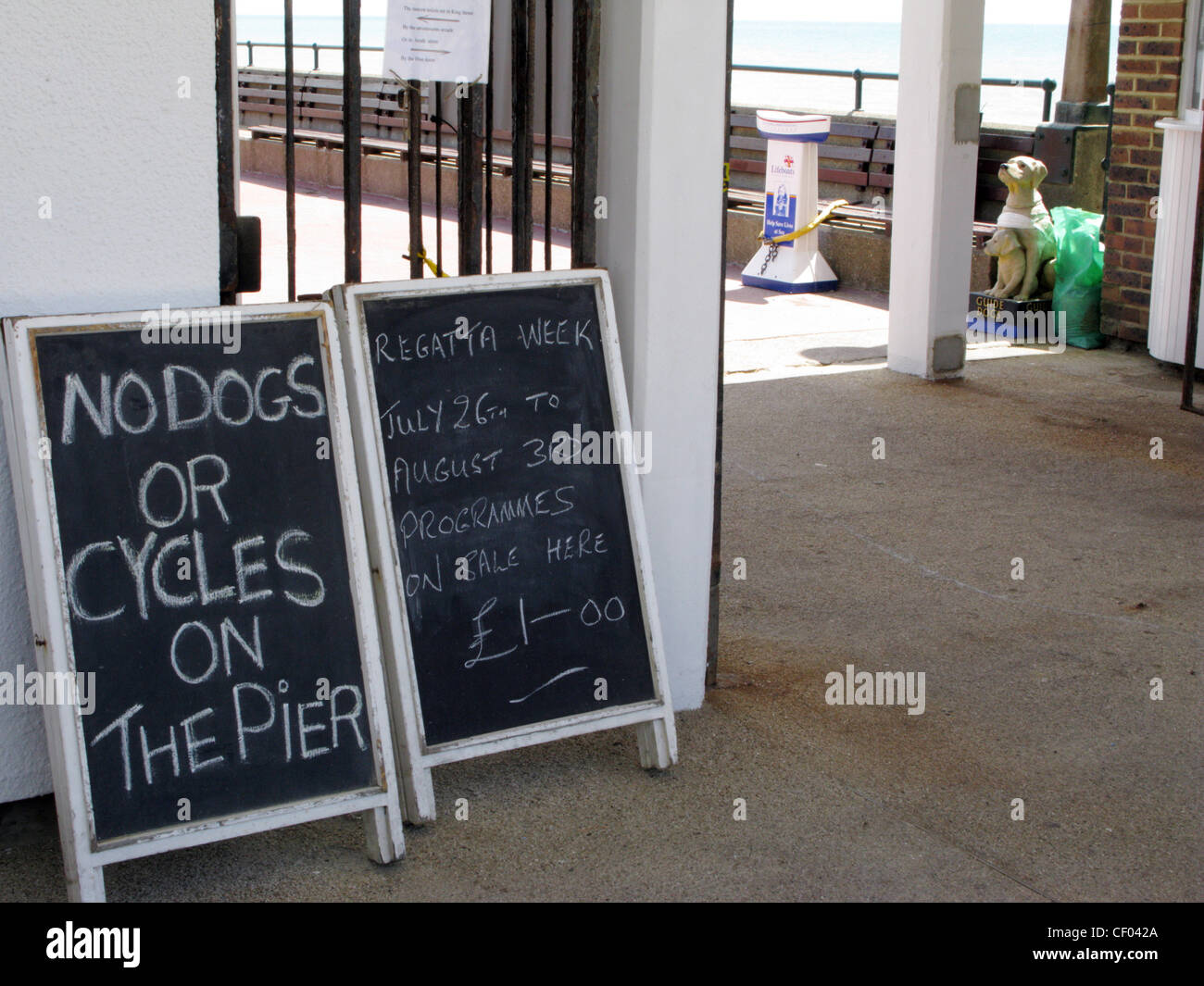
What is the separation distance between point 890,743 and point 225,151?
2326 mm

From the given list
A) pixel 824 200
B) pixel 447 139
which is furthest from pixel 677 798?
pixel 447 139

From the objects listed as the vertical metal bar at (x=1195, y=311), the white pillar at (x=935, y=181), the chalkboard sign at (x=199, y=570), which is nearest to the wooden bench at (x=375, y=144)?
the white pillar at (x=935, y=181)

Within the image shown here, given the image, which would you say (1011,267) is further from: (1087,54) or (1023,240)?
(1087,54)

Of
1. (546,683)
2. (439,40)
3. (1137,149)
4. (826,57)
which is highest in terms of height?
(826,57)

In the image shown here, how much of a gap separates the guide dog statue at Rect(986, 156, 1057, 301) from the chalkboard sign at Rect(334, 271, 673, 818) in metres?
6.16

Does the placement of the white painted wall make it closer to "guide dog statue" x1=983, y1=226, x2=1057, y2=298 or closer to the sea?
"guide dog statue" x1=983, y1=226, x2=1057, y2=298

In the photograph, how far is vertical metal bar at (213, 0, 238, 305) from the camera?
3.31m

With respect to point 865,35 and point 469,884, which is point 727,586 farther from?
point 865,35

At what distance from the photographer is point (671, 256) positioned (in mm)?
3848

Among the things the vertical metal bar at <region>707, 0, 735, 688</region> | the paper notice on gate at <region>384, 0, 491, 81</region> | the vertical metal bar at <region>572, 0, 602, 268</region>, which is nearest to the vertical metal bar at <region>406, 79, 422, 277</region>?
the paper notice on gate at <region>384, 0, 491, 81</region>

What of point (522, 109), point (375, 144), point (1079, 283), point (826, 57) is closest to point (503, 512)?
point (522, 109)

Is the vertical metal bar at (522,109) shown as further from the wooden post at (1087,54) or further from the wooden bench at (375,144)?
the wooden post at (1087,54)

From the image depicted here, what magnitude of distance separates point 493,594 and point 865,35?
166524 mm
